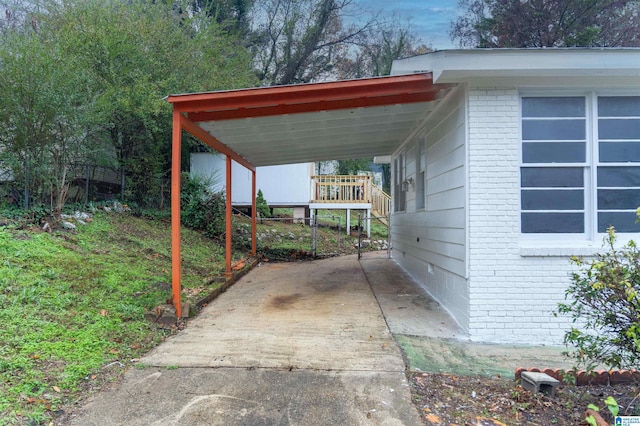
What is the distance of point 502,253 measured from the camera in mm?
4285

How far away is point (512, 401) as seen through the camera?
2.78m

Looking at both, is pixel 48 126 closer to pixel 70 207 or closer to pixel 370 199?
pixel 70 207

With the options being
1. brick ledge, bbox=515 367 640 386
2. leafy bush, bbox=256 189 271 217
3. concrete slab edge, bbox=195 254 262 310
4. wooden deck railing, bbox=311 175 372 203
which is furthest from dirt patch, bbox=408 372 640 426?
wooden deck railing, bbox=311 175 372 203

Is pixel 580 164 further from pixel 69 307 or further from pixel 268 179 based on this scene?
pixel 268 179

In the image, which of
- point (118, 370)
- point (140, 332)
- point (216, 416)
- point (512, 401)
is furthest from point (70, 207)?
point (512, 401)

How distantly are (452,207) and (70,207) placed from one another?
7.72 meters

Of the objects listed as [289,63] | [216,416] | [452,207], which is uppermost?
[289,63]

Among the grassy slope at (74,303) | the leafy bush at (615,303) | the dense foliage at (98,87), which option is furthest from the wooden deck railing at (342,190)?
the leafy bush at (615,303)

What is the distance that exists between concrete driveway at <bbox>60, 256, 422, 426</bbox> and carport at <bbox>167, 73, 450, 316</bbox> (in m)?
1.13

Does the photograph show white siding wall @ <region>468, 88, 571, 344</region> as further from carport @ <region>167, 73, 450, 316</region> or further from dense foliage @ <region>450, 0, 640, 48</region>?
dense foliage @ <region>450, 0, 640, 48</region>

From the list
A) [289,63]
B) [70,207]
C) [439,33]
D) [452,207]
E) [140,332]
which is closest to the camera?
[140,332]

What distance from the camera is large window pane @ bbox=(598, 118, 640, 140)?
431cm

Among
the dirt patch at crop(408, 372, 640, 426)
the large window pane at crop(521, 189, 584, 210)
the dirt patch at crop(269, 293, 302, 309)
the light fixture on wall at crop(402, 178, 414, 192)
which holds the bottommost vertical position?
the dirt patch at crop(408, 372, 640, 426)

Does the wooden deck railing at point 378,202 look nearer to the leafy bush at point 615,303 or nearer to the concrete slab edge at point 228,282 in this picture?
the concrete slab edge at point 228,282
